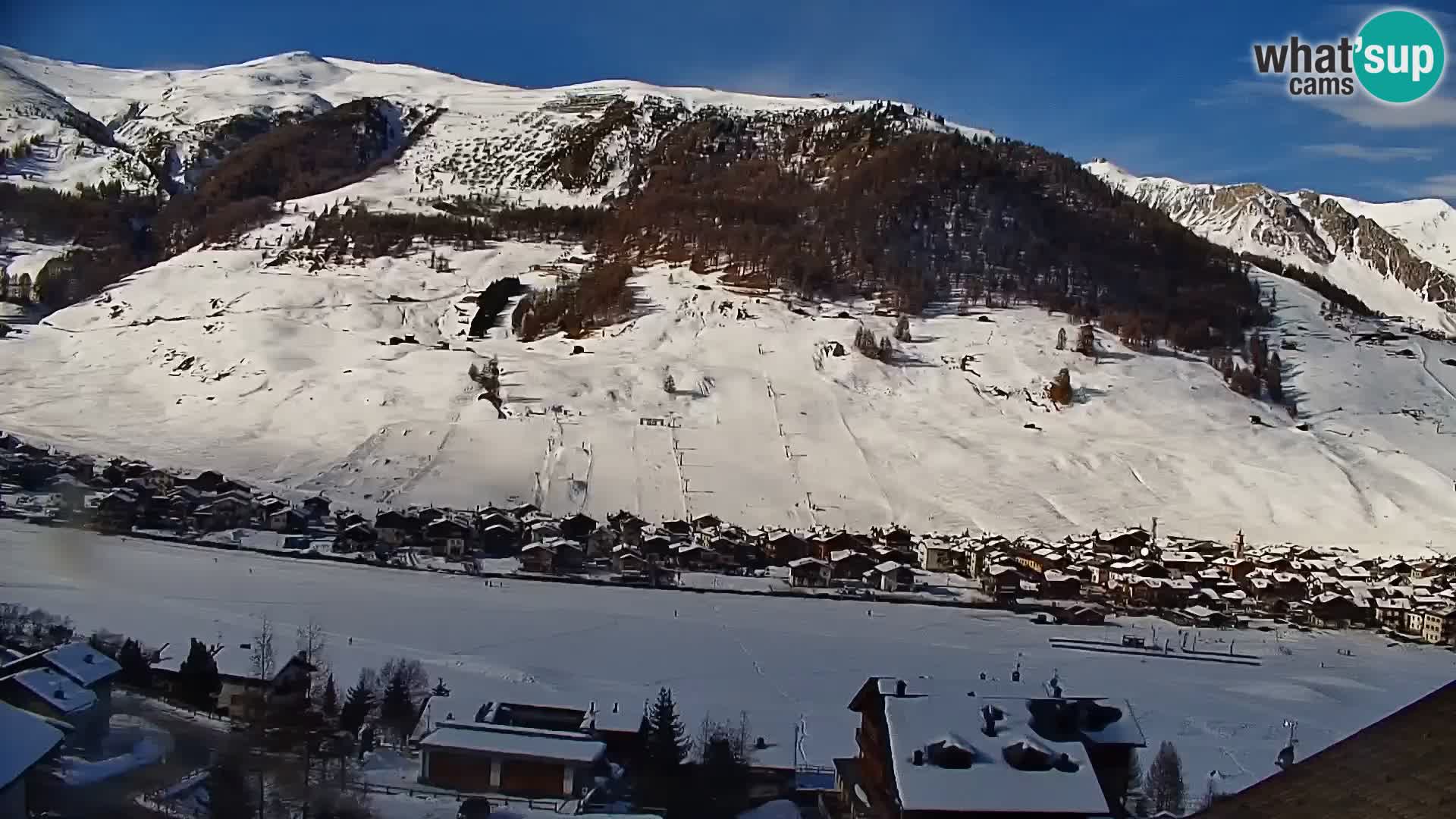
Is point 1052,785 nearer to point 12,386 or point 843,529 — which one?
point 843,529

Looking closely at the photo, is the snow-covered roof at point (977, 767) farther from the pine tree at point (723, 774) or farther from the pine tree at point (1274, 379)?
the pine tree at point (1274, 379)

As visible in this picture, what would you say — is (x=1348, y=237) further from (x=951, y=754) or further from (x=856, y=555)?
(x=951, y=754)

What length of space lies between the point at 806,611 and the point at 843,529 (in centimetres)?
207

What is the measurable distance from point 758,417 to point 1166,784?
7379mm

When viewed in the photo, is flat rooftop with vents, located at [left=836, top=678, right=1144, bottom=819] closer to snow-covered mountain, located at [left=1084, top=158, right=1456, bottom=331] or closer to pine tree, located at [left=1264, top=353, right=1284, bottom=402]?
pine tree, located at [left=1264, top=353, right=1284, bottom=402]

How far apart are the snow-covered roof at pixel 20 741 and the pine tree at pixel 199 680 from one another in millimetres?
1070

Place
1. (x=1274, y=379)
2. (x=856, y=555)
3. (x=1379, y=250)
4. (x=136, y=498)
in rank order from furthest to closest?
(x=1379, y=250)
(x=1274, y=379)
(x=856, y=555)
(x=136, y=498)

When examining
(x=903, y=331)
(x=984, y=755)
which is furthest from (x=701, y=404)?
(x=984, y=755)

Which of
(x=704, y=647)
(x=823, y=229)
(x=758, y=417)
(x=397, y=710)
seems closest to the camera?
(x=397, y=710)

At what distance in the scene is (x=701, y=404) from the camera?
10.7 metres

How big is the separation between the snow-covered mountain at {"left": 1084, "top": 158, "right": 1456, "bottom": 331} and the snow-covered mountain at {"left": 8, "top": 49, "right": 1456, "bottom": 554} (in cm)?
1802

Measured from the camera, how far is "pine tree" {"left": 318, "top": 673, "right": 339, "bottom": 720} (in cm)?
323

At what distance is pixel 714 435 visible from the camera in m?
9.78

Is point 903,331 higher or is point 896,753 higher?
A: point 903,331
